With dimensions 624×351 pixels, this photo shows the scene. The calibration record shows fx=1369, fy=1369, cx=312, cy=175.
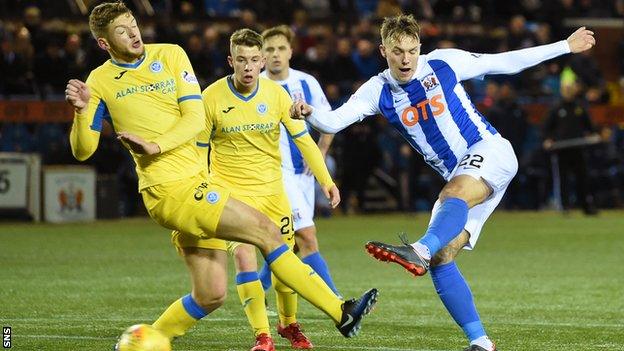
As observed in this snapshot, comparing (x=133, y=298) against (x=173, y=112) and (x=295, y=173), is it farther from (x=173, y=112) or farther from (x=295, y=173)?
(x=173, y=112)

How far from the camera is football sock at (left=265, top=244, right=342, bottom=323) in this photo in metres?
8.04

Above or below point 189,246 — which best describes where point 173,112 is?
above

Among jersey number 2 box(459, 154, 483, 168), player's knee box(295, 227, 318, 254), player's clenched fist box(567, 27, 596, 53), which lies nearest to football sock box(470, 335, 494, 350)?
jersey number 2 box(459, 154, 483, 168)

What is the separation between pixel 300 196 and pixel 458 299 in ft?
10.7

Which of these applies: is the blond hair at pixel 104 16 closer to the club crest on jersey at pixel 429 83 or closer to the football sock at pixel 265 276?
the club crest on jersey at pixel 429 83

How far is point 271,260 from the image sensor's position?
8117 millimetres

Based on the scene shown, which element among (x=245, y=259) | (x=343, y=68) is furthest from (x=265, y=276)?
(x=343, y=68)

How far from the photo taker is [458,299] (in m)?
8.30

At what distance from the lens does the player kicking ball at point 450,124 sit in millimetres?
8312

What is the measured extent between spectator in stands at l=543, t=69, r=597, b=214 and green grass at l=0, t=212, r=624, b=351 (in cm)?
255

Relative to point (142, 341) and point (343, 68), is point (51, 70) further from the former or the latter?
point (142, 341)

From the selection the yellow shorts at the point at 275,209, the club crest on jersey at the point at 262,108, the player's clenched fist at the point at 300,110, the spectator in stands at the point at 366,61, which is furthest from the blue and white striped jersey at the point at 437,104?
the spectator in stands at the point at 366,61

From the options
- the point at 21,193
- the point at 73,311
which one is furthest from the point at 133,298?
the point at 21,193

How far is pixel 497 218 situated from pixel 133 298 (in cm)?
1247
